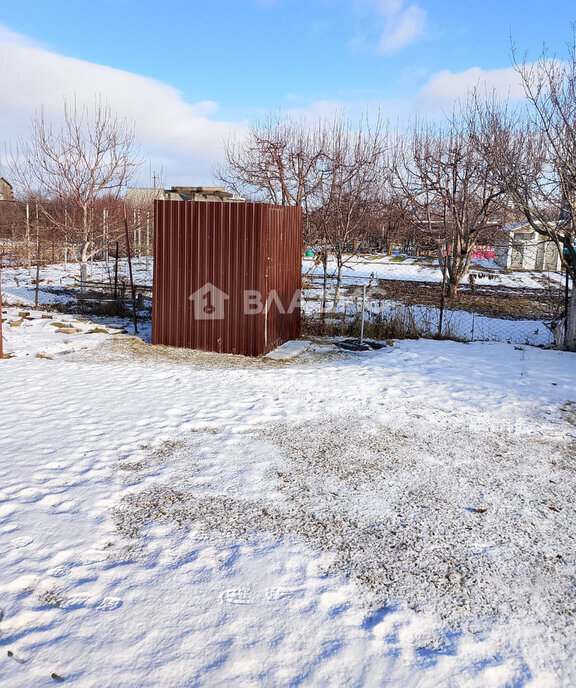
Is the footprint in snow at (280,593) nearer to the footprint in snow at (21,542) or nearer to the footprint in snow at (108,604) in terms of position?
the footprint in snow at (108,604)

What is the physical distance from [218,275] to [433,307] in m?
7.36

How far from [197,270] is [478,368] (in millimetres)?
4363

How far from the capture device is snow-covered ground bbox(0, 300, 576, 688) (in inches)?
92.7

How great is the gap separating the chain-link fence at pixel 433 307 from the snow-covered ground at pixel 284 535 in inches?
147

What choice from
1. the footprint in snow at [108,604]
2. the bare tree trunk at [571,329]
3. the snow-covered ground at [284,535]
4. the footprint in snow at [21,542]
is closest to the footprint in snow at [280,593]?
the snow-covered ground at [284,535]

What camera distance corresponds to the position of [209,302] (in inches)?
328

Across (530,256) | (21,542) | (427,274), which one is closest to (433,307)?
(427,274)

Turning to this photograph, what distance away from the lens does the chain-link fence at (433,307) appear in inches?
394

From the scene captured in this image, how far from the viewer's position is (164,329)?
340 inches

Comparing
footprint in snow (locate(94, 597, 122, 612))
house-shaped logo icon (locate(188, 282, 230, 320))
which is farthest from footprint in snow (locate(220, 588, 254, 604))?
house-shaped logo icon (locate(188, 282, 230, 320))

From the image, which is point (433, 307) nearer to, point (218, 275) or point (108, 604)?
point (218, 275)

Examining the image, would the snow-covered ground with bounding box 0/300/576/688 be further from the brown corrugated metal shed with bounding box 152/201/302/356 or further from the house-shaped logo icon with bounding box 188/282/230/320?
the house-shaped logo icon with bounding box 188/282/230/320

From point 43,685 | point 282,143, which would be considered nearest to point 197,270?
point 43,685

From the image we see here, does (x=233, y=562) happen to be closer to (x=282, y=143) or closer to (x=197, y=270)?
(x=197, y=270)
